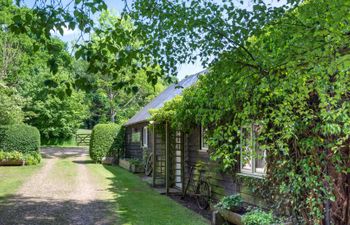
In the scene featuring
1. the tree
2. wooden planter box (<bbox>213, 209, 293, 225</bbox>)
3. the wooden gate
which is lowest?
wooden planter box (<bbox>213, 209, 293, 225</bbox>)

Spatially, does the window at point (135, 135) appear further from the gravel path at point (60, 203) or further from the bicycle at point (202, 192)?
the bicycle at point (202, 192)

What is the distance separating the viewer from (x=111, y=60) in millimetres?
4004

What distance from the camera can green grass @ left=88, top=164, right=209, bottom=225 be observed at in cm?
725

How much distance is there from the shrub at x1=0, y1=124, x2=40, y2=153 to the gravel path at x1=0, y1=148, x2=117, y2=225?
6.04 m

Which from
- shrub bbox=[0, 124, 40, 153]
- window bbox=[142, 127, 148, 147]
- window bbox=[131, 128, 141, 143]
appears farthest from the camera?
shrub bbox=[0, 124, 40, 153]

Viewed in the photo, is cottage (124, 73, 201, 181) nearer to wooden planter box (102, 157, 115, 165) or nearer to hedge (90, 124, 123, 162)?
hedge (90, 124, 123, 162)

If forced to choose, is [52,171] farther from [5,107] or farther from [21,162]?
[5,107]

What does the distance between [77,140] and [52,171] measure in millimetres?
20229

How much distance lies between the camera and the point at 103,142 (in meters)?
20.3

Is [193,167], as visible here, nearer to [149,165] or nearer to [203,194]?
[203,194]

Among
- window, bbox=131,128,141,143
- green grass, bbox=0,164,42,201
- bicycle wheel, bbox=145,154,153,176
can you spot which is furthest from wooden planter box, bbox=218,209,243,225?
window, bbox=131,128,141,143

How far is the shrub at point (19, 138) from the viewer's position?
62.9 feet

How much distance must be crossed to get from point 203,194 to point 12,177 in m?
8.76

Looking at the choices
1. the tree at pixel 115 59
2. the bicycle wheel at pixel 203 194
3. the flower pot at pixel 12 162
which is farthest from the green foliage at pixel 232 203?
the flower pot at pixel 12 162
